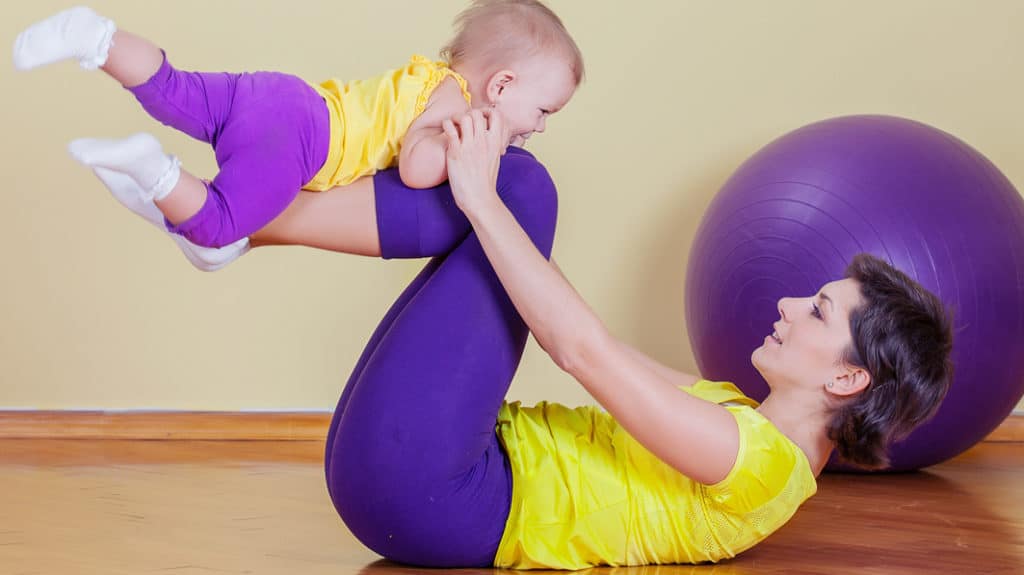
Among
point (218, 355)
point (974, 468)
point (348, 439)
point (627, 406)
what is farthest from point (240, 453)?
point (974, 468)

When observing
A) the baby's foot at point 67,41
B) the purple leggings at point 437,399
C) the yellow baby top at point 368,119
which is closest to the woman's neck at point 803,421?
the purple leggings at point 437,399

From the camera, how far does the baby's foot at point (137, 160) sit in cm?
130

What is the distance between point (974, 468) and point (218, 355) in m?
1.93

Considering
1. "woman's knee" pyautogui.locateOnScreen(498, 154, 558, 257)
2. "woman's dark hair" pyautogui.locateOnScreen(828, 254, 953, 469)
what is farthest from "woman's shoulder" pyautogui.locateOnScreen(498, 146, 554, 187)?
"woman's dark hair" pyautogui.locateOnScreen(828, 254, 953, 469)

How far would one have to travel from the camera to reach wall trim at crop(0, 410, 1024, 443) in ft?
9.75

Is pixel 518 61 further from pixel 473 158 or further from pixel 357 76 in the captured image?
pixel 357 76

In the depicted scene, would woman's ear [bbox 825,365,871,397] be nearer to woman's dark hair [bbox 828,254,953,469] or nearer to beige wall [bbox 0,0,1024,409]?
woman's dark hair [bbox 828,254,953,469]

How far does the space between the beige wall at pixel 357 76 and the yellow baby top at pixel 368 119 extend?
1409mm

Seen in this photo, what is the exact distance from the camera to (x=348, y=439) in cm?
154

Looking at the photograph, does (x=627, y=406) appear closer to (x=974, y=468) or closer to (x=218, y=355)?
(x=974, y=468)

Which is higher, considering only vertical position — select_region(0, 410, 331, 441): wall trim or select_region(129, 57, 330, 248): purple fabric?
select_region(129, 57, 330, 248): purple fabric

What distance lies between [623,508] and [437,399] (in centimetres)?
31

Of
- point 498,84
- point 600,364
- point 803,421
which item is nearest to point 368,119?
point 498,84

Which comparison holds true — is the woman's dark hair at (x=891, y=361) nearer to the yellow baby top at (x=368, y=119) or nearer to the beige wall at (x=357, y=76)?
the yellow baby top at (x=368, y=119)
